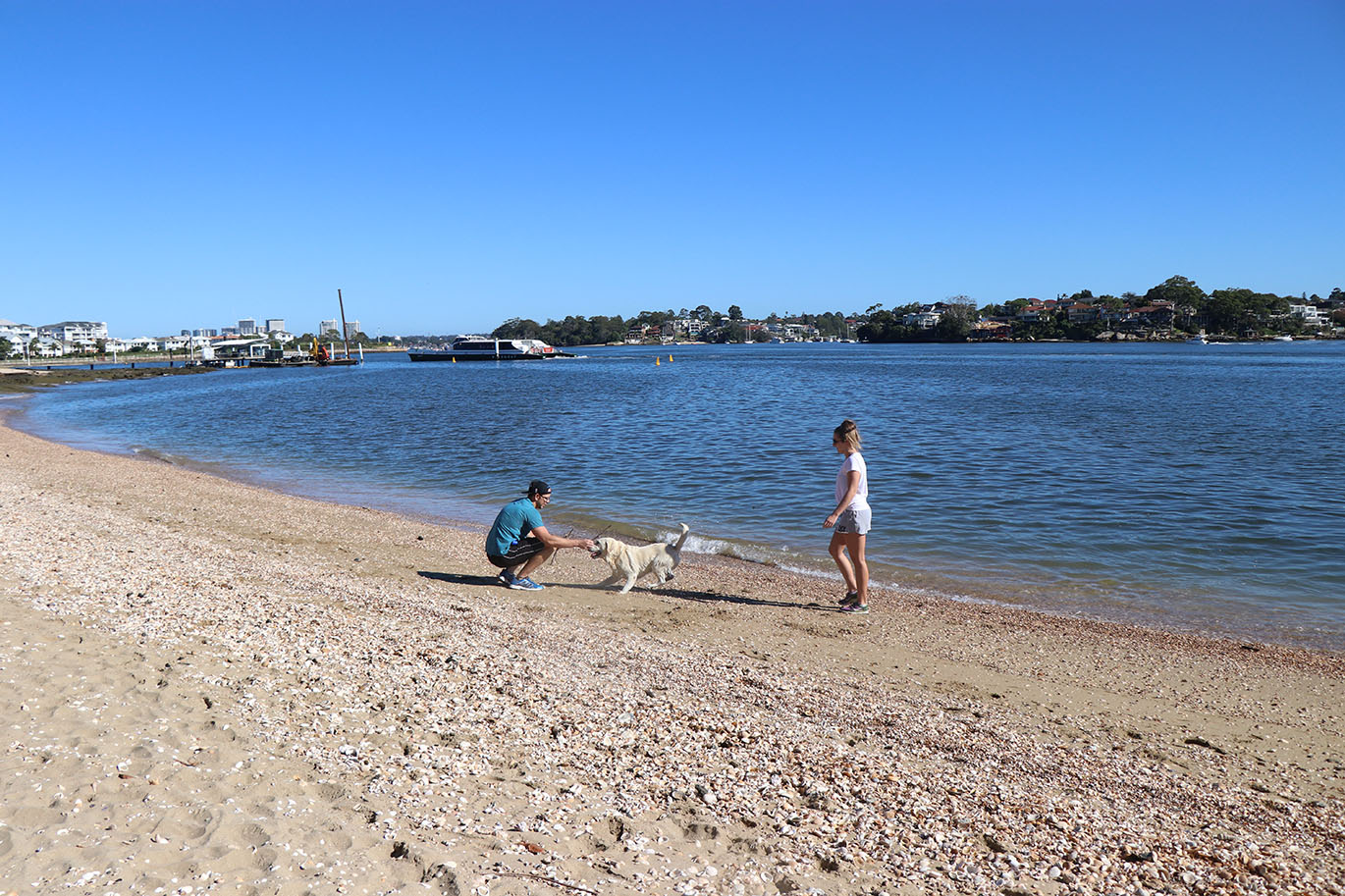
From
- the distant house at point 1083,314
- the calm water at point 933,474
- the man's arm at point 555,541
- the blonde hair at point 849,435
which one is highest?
the distant house at point 1083,314

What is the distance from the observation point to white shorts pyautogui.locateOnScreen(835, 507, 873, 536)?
353 inches

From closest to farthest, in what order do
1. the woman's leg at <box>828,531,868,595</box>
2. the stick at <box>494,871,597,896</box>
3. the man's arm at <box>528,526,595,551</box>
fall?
the stick at <box>494,871,597,896</box> < the woman's leg at <box>828,531,868,595</box> < the man's arm at <box>528,526,595,551</box>

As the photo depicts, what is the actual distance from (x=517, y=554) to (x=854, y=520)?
390 cm

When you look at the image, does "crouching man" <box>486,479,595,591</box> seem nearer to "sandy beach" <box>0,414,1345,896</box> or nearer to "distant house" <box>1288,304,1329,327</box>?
"sandy beach" <box>0,414,1345,896</box>

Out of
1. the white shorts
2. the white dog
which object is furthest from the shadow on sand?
the white shorts

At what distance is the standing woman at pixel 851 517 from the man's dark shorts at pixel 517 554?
11.1ft

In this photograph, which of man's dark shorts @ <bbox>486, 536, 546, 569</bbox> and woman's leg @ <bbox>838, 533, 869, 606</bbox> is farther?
man's dark shorts @ <bbox>486, 536, 546, 569</bbox>

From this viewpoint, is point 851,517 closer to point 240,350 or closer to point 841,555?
point 841,555

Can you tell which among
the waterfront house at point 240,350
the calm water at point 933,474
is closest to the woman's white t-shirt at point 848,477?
the calm water at point 933,474

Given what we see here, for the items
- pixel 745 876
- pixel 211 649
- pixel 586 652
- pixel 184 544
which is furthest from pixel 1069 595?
pixel 184 544

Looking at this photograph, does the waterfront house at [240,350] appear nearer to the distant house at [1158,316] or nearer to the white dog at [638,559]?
the white dog at [638,559]

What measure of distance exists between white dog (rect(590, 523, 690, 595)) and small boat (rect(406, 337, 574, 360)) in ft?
364

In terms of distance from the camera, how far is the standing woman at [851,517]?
29.0 ft

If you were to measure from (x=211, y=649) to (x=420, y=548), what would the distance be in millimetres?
5961
